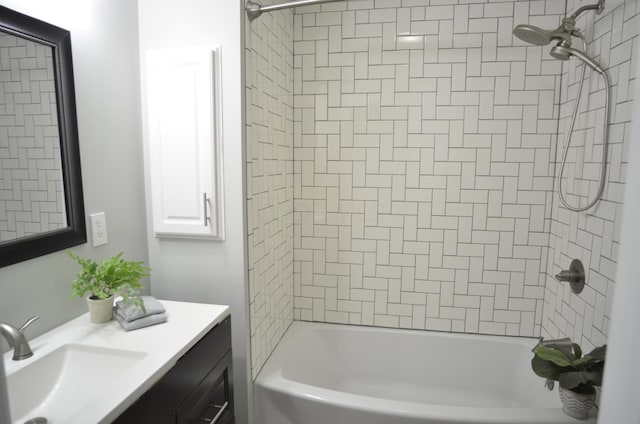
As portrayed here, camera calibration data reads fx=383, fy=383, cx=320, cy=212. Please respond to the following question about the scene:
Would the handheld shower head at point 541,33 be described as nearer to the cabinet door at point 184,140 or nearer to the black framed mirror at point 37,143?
the cabinet door at point 184,140

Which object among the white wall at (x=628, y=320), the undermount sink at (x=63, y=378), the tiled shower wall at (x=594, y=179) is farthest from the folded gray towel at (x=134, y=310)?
the tiled shower wall at (x=594, y=179)

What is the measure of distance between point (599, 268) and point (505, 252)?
1.98 ft

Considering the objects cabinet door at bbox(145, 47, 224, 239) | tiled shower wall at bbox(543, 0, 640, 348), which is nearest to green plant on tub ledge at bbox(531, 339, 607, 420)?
tiled shower wall at bbox(543, 0, 640, 348)

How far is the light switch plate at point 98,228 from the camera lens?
150 centimetres

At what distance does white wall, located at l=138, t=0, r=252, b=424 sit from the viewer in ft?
5.22

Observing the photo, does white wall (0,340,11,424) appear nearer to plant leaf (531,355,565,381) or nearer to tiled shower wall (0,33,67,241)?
tiled shower wall (0,33,67,241)

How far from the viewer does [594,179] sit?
1741 mm

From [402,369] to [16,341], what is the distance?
200 cm

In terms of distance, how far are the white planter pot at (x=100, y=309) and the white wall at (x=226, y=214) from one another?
390 millimetres

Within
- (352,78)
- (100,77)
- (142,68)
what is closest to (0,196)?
(100,77)

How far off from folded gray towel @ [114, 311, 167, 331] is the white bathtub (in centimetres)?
69

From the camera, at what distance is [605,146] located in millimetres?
1630

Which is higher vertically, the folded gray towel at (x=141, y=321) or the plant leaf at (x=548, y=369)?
the folded gray towel at (x=141, y=321)

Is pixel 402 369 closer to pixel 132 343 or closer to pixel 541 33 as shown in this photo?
pixel 132 343
